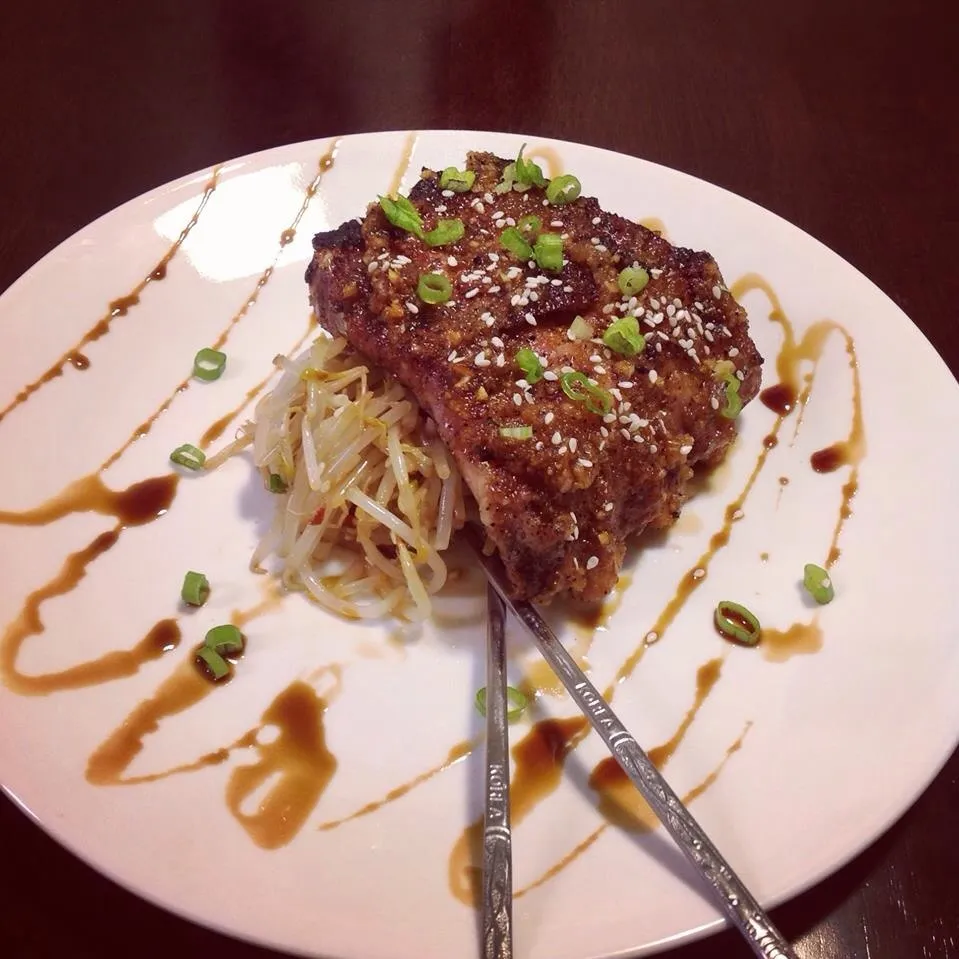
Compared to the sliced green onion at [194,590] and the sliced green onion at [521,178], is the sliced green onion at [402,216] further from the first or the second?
the sliced green onion at [194,590]

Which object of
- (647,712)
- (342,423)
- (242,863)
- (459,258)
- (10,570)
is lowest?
(242,863)

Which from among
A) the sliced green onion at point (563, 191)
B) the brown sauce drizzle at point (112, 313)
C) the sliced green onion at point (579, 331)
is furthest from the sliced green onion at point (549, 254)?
the brown sauce drizzle at point (112, 313)

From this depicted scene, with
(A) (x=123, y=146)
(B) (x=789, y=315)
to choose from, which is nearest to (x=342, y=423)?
(B) (x=789, y=315)

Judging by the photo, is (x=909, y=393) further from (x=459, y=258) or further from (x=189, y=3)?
(x=189, y=3)

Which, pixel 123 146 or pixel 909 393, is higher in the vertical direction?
pixel 123 146

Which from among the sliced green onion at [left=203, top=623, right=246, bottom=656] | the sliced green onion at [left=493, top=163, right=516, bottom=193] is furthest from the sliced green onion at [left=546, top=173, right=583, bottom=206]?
the sliced green onion at [left=203, top=623, right=246, bottom=656]

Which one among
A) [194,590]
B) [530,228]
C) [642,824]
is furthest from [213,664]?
[530,228]

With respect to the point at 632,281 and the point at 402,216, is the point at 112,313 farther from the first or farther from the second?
the point at 632,281
